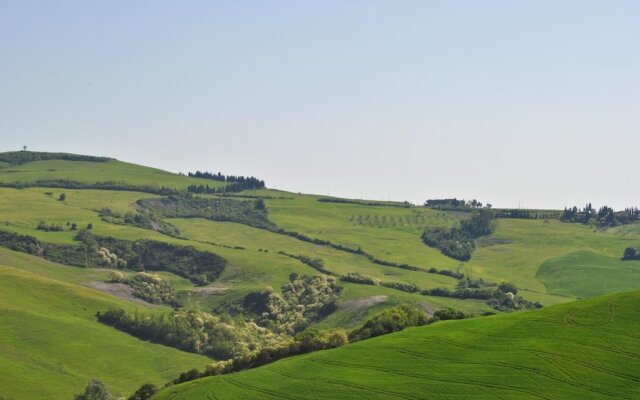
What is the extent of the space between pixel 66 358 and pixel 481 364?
103661 mm

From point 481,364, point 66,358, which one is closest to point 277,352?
point 481,364

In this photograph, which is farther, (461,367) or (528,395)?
(461,367)

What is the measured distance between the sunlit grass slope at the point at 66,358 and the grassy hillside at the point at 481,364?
176ft

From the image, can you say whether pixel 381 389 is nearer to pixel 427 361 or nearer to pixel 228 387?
pixel 427 361

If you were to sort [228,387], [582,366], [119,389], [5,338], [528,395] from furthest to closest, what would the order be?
[5,338] < [119,389] < [228,387] < [582,366] < [528,395]

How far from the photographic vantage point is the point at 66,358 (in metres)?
178

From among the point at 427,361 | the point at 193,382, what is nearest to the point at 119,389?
the point at 193,382

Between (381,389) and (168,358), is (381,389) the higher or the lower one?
the higher one

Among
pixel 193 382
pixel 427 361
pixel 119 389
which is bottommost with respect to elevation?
pixel 119 389

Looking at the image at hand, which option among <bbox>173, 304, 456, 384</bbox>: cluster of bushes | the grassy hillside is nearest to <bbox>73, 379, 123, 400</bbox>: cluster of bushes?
<bbox>173, 304, 456, 384</bbox>: cluster of bushes

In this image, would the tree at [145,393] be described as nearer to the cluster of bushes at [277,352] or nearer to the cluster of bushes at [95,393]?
the cluster of bushes at [277,352]

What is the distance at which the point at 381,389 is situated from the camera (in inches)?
3703

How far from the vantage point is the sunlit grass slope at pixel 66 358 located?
15900 cm

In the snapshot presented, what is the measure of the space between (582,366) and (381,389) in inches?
758
